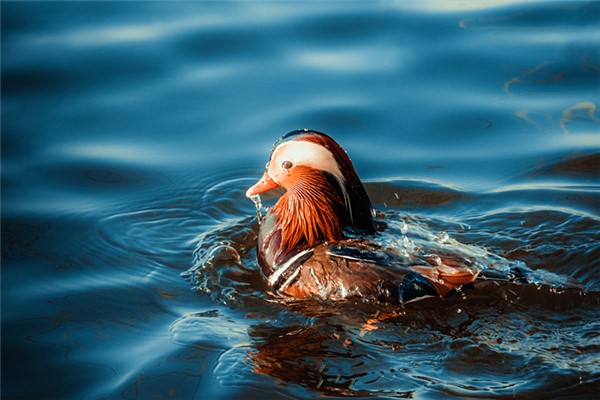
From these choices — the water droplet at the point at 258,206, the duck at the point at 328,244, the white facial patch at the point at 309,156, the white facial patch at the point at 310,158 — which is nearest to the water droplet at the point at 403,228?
the duck at the point at 328,244

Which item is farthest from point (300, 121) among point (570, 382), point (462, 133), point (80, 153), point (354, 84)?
point (570, 382)

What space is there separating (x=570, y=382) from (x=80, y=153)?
442 centimetres

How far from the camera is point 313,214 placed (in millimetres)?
5992

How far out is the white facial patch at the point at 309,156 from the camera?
5.83m

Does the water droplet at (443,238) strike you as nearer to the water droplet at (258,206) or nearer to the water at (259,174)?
the water at (259,174)

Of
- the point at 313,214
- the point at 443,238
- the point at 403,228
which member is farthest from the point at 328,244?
the point at 443,238

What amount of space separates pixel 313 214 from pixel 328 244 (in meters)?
0.22

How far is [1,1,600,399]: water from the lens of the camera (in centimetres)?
507

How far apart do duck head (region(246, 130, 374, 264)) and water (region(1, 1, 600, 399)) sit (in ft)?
0.95

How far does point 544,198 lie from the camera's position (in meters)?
6.77

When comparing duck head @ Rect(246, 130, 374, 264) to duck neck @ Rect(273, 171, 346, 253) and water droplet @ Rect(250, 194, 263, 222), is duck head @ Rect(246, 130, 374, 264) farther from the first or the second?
water droplet @ Rect(250, 194, 263, 222)

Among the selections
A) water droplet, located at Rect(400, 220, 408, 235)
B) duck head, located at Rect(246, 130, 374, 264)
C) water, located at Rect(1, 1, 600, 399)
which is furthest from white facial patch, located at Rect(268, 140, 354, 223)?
water, located at Rect(1, 1, 600, 399)

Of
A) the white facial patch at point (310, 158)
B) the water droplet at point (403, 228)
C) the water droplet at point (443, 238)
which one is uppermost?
the white facial patch at point (310, 158)

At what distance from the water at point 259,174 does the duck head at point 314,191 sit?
0.29 m
